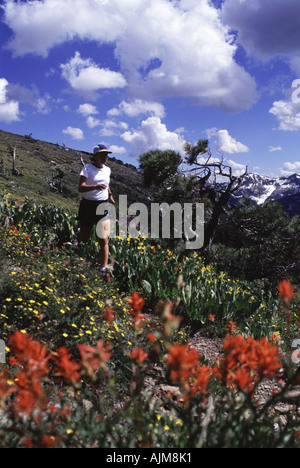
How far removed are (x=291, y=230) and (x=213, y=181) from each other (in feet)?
11.4

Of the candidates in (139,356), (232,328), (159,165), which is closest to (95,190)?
(232,328)

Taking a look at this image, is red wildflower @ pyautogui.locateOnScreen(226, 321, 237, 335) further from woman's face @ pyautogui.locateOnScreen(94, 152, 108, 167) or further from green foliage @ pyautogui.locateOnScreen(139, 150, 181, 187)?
green foliage @ pyautogui.locateOnScreen(139, 150, 181, 187)

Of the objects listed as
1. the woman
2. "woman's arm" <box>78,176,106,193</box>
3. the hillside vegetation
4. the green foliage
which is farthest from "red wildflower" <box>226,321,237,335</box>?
the green foliage

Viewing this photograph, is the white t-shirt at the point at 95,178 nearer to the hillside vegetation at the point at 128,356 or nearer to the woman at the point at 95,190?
the woman at the point at 95,190

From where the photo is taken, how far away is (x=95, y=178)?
5027 mm

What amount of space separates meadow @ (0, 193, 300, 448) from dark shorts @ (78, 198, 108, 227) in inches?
28.5

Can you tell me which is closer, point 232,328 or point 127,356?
point 127,356

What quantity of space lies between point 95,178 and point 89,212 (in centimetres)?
60

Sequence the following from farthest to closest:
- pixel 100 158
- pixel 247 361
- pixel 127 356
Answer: pixel 100 158 < pixel 127 356 < pixel 247 361

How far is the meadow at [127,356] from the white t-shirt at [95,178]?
119 cm

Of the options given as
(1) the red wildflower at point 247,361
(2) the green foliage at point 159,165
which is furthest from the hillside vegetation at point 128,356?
(2) the green foliage at point 159,165

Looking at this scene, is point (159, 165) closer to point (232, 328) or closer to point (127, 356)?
point (232, 328)

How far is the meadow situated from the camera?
A: 1446 mm

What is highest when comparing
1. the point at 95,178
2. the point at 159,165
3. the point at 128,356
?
the point at 159,165
